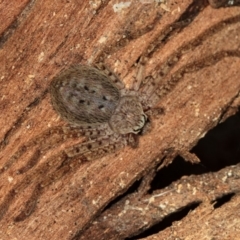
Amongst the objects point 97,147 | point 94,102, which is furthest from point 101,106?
point 97,147

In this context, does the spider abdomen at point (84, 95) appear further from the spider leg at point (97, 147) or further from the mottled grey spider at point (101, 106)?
the spider leg at point (97, 147)

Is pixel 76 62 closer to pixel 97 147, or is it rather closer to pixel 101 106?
pixel 101 106

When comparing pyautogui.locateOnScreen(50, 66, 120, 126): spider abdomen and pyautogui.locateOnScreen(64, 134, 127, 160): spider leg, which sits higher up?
pyautogui.locateOnScreen(50, 66, 120, 126): spider abdomen

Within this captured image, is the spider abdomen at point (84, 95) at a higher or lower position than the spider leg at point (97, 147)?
higher

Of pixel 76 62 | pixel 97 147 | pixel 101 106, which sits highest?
pixel 76 62

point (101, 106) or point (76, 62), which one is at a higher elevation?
point (76, 62)

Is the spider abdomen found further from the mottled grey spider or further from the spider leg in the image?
the spider leg

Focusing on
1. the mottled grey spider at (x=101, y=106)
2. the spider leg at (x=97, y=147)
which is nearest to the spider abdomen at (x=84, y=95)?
the mottled grey spider at (x=101, y=106)

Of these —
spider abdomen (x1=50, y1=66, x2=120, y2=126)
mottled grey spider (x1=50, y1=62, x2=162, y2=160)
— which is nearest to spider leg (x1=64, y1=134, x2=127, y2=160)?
mottled grey spider (x1=50, y1=62, x2=162, y2=160)

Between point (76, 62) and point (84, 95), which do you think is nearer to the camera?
point (76, 62)
